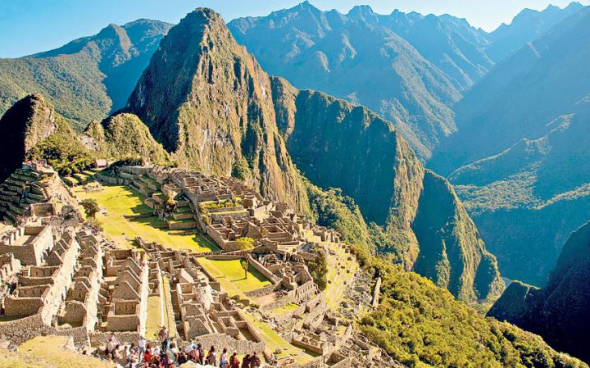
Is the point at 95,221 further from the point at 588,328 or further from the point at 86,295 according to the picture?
the point at 588,328

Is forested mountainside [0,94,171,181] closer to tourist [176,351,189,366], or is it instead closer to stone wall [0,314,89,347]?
stone wall [0,314,89,347]

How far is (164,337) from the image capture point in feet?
87.4

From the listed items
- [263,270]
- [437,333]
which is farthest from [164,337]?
[437,333]

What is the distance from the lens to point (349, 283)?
65000 mm

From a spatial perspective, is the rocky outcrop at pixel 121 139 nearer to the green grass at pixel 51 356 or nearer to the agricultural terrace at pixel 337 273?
the agricultural terrace at pixel 337 273

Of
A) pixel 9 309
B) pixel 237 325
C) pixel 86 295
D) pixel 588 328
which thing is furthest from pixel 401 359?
pixel 588 328

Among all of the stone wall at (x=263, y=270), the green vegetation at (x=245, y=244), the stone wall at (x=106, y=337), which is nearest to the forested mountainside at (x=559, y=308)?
the green vegetation at (x=245, y=244)

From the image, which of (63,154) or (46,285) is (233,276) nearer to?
(46,285)

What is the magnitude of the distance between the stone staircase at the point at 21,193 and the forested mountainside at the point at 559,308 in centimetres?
10187

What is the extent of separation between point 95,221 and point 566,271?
406 feet

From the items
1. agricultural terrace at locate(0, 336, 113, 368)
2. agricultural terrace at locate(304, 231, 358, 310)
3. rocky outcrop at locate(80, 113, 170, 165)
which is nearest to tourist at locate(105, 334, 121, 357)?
agricultural terrace at locate(0, 336, 113, 368)

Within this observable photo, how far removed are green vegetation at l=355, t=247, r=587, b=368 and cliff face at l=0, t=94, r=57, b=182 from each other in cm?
7464

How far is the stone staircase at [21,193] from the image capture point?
6028cm

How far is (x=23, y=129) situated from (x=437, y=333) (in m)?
96.4
